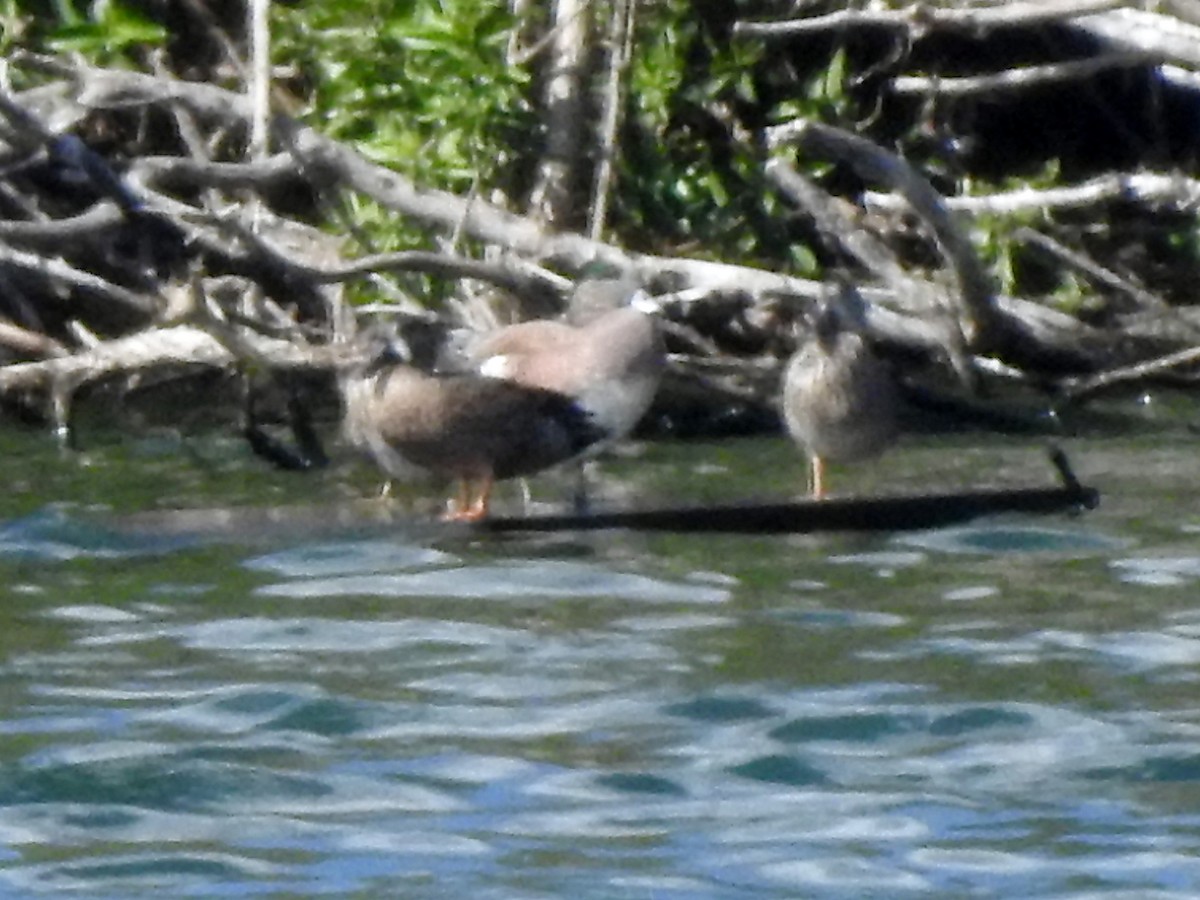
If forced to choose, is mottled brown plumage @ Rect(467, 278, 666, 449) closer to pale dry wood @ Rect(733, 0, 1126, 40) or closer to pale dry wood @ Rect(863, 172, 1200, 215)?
pale dry wood @ Rect(733, 0, 1126, 40)

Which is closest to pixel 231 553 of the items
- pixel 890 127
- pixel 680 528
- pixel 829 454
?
pixel 680 528

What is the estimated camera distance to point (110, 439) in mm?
11312

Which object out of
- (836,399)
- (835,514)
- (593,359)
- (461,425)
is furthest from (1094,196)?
(461,425)

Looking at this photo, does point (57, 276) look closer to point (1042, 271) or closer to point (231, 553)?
point (231, 553)

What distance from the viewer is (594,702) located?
6.60 metres

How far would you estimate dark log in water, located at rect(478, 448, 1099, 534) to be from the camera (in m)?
8.67

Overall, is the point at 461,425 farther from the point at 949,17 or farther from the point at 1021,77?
the point at 1021,77

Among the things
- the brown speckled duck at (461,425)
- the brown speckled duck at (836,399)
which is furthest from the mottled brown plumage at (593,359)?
the brown speckled duck at (836,399)

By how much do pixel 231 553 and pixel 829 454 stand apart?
2.08 m

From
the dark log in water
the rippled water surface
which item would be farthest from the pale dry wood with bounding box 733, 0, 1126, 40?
the dark log in water

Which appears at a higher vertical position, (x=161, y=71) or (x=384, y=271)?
(x=161, y=71)

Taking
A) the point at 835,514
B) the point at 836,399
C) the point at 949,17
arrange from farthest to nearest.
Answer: the point at 949,17 → the point at 836,399 → the point at 835,514

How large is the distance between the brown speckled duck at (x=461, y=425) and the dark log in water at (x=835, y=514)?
0.27 m

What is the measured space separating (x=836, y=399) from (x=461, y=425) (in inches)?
51.5
